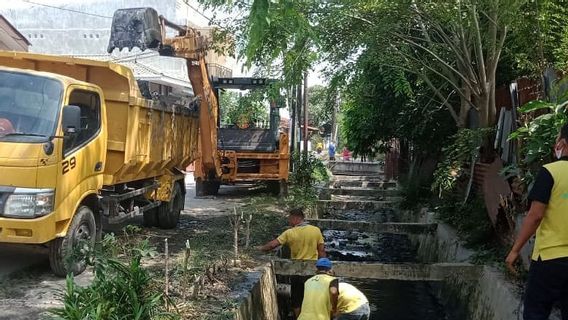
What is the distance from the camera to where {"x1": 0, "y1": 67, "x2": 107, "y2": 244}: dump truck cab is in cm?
528

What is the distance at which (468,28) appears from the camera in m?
9.12

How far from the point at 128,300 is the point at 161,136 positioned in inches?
176

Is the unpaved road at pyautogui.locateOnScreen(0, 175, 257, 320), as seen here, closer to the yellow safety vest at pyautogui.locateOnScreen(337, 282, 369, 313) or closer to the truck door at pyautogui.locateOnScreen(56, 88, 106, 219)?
the truck door at pyautogui.locateOnScreen(56, 88, 106, 219)

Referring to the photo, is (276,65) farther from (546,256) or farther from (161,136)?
(546,256)

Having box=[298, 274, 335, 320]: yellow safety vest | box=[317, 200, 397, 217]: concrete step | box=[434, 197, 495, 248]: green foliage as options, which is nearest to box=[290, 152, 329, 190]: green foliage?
box=[317, 200, 397, 217]: concrete step

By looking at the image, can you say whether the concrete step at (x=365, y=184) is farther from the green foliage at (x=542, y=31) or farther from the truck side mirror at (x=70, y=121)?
the truck side mirror at (x=70, y=121)

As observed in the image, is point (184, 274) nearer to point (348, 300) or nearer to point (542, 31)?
point (348, 300)

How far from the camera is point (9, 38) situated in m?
21.6

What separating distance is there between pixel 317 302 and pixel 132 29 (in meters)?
5.30

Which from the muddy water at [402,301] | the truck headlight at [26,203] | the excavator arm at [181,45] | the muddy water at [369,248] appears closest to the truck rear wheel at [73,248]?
the truck headlight at [26,203]

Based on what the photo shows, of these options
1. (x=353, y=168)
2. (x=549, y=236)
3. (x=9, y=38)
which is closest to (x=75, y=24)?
(x=9, y=38)

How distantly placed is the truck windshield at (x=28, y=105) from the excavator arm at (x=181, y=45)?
247 cm

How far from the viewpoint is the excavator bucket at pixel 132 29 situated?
8398 mm

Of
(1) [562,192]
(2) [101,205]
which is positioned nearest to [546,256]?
(1) [562,192]
